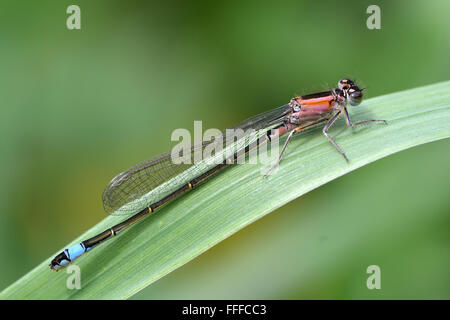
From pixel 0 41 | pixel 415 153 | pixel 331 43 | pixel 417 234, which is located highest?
pixel 0 41

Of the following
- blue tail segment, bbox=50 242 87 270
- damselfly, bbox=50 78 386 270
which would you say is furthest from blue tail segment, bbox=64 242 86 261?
damselfly, bbox=50 78 386 270

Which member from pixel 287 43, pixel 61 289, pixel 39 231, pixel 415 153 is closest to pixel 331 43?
pixel 287 43

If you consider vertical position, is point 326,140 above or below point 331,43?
below

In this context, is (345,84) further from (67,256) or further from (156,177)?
(67,256)

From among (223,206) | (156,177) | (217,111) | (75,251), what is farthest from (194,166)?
(217,111)

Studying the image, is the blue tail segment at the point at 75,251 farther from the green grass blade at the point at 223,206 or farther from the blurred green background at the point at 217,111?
the blurred green background at the point at 217,111

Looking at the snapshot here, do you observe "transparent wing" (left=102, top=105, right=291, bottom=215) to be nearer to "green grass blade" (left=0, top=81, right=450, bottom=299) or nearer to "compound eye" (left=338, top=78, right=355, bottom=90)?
"green grass blade" (left=0, top=81, right=450, bottom=299)
